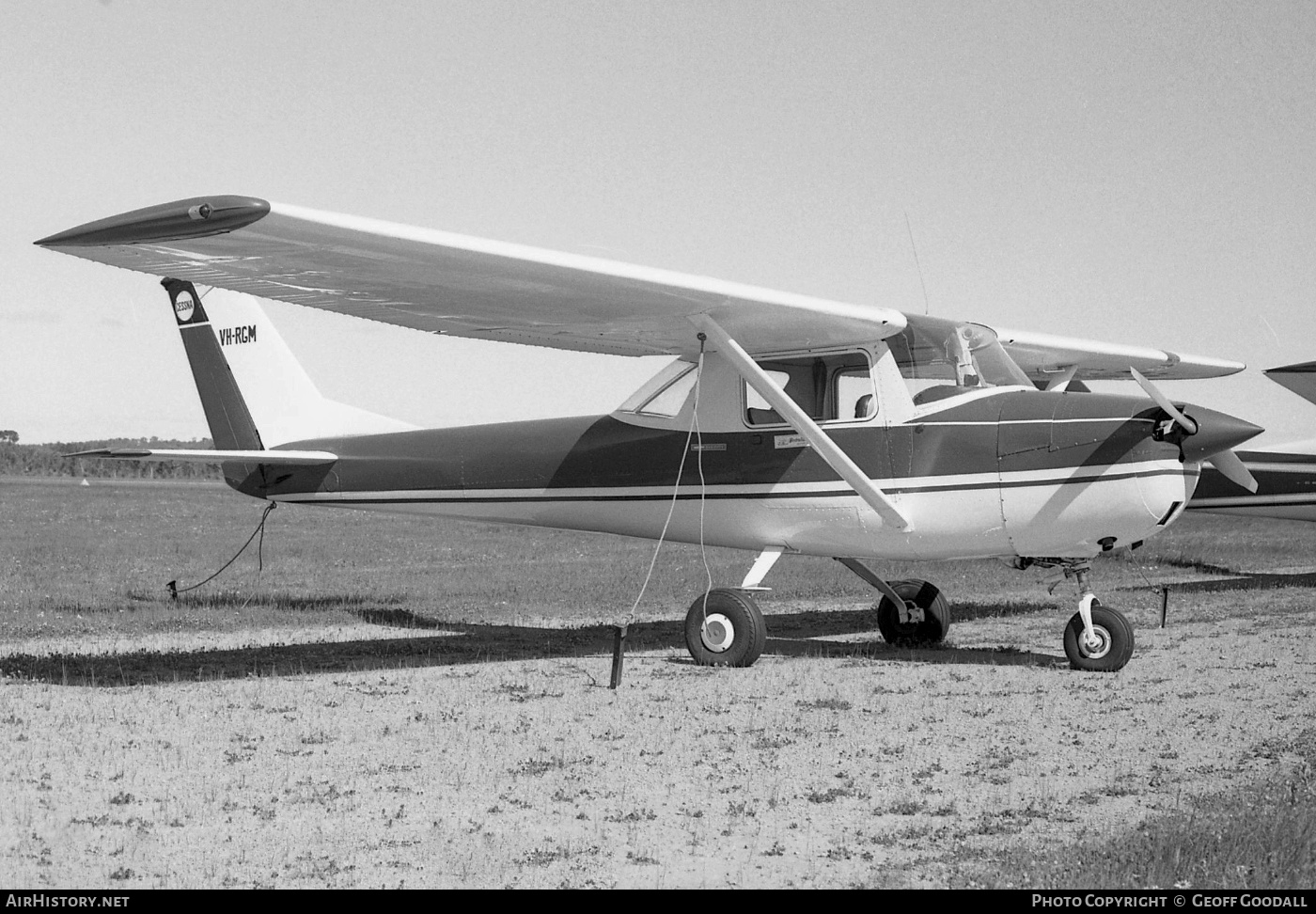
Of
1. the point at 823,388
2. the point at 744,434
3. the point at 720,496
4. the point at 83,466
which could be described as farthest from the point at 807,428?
the point at 83,466

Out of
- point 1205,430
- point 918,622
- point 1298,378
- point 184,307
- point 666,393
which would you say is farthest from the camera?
point 1298,378

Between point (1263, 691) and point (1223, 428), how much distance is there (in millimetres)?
1824

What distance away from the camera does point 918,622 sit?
11.9 m

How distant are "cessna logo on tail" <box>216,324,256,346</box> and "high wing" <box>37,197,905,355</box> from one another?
12.4 feet

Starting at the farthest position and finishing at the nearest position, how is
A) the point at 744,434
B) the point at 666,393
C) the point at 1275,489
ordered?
the point at 1275,489
the point at 666,393
the point at 744,434

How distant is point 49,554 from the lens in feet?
70.7

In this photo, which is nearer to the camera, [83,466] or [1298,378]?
[1298,378]

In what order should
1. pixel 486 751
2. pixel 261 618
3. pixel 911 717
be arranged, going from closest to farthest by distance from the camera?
pixel 486 751, pixel 911 717, pixel 261 618

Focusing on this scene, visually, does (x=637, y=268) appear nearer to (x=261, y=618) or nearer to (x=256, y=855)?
(x=256, y=855)

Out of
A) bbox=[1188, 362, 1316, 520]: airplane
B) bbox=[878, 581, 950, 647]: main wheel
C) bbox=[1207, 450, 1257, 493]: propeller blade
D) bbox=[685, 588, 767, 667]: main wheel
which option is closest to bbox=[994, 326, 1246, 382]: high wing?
bbox=[878, 581, 950, 647]: main wheel

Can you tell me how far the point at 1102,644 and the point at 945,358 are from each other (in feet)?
8.27

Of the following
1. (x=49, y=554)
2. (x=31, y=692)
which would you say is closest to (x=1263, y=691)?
(x=31, y=692)

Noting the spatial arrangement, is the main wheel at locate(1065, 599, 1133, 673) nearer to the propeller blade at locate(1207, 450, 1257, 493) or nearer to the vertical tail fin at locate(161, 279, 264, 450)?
the propeller blade at locate(1207, 450, 1257, 493)

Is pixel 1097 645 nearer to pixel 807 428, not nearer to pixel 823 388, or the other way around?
pixel 807 428
